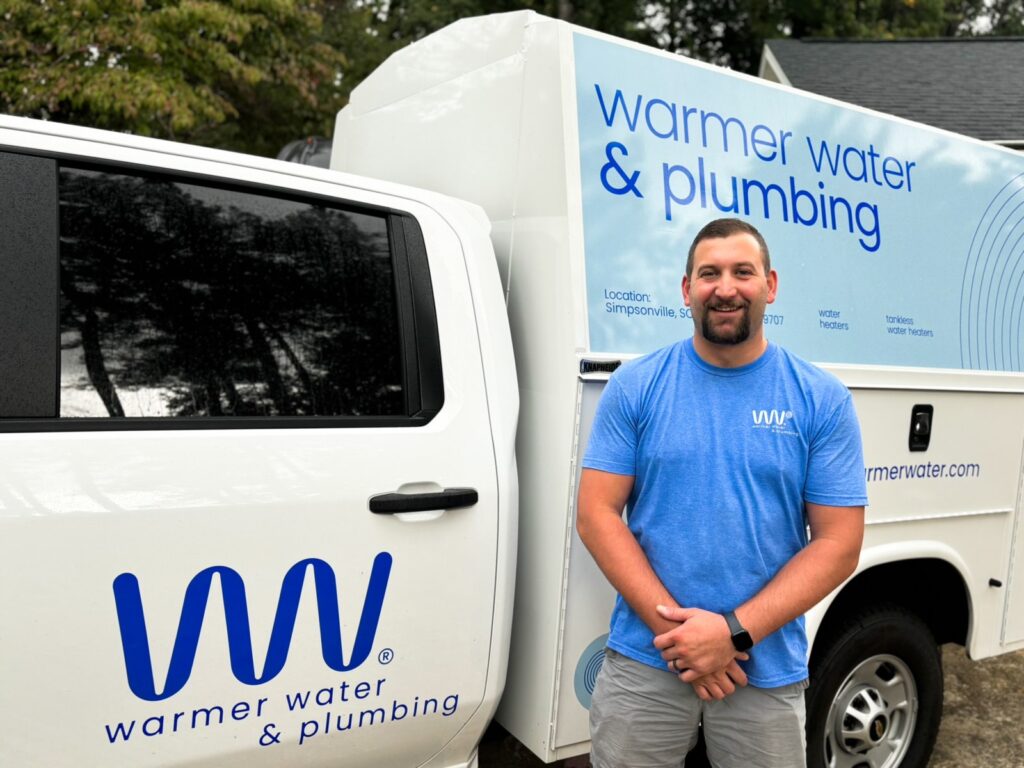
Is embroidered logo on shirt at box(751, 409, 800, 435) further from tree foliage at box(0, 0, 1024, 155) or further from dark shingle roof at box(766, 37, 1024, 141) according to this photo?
dark shingle roof at box(766, 37, 1024, 141)

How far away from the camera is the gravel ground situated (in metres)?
3.48

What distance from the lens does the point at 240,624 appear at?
71.6 inches

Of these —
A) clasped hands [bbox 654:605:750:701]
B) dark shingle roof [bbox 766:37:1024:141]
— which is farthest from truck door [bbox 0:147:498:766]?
dark shingle roof [bbox 766:37:1024:141]

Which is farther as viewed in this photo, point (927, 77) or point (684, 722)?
point (927, 77)

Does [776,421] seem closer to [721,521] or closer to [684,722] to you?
[721,521]

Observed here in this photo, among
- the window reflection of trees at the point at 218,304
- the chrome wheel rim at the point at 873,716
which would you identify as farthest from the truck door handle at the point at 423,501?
the chrome wheel rim at the point at 873,716

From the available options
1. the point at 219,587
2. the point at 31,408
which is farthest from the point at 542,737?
the point at 31,408

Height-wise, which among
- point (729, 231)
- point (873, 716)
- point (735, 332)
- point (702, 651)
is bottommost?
point (873, 716)

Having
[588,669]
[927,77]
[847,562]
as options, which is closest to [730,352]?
[847,562]

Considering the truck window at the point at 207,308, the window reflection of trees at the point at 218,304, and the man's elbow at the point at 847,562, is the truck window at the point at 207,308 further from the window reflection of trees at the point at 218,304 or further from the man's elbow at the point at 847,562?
the man's elbow at the point at 847,562

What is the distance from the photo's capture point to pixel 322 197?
2104mm

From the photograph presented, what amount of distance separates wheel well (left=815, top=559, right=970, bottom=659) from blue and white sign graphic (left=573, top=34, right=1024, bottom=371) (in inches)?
27.2

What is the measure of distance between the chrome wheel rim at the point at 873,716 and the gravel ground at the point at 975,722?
74cm

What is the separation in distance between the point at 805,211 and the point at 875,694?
1.58 m
